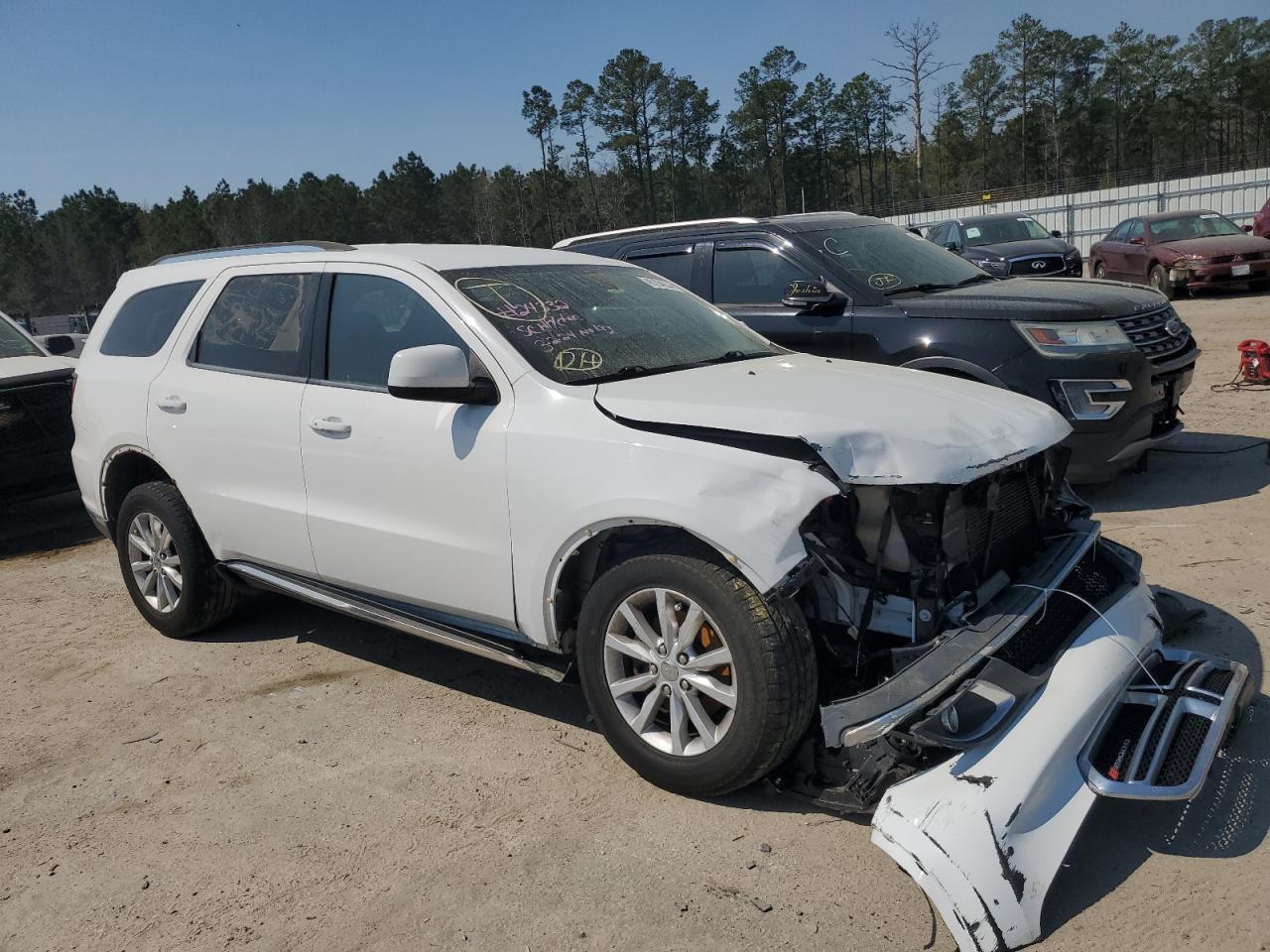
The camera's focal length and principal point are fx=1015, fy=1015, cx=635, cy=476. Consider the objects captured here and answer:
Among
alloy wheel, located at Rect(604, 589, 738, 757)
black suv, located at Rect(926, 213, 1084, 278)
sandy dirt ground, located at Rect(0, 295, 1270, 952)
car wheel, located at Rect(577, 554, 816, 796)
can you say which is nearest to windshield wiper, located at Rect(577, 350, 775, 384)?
car wheel, located at Rect(577, 554, 816, 796)

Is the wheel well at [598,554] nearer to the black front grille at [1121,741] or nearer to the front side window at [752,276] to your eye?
the black front grille at [1121,741]

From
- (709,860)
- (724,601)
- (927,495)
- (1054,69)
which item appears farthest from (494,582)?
(1054,69)

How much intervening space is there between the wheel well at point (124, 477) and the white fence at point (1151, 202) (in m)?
25.7

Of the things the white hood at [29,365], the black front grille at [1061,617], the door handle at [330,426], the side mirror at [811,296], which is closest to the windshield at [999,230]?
the side mirror at [811,296]

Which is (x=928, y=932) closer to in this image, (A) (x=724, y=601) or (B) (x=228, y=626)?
(A) (x=724, y=601)

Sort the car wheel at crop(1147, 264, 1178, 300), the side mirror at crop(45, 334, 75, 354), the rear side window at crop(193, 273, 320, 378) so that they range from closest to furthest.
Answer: the rear side window at crop(193, 273, 320, 378) < the side mirror at crop(45, 334, 75, 354) < the car wheel at crop(1147, 264, 1178, 300)

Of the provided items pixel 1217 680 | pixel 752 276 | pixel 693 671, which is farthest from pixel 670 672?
pixel 752 276

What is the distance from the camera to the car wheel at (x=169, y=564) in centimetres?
488

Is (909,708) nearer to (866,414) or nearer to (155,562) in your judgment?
(866,414)

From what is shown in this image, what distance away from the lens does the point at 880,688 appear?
294 cm

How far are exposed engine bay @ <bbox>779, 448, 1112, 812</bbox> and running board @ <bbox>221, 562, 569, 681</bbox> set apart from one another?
0.99 meters

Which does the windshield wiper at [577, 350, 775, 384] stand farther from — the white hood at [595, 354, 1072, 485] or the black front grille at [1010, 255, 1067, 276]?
the black front grille at [1010, 255, 1067, 276]

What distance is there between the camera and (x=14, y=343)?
8562mm

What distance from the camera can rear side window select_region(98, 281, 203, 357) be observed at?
501 centimetres
